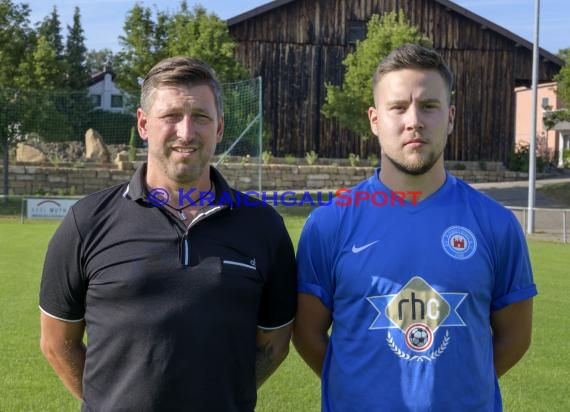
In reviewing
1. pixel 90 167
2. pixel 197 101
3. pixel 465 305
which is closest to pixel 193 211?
pixel 197 101

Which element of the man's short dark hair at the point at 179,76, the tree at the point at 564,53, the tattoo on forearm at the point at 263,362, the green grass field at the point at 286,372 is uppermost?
the tree at the point at 564,53

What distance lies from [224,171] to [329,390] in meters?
24.4

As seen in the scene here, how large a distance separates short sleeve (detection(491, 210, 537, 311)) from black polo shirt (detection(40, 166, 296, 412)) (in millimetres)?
920

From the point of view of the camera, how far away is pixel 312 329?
3.19 m

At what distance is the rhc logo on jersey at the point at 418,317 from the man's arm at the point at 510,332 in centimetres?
36

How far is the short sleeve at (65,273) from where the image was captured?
2855 millimetres

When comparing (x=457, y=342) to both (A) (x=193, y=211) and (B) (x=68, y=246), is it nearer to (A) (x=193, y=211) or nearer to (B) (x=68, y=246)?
(A) (x=193, y=211)

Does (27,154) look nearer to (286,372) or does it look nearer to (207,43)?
(207,43)

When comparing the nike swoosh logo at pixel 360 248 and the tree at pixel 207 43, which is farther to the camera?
the tree at pixel 207 43

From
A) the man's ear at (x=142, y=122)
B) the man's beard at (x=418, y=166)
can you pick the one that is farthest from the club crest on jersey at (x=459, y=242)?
the man's ear at (x=142, y=122)

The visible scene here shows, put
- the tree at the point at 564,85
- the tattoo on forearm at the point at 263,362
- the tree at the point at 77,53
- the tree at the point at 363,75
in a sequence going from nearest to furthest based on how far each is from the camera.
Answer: the tattoo on forearm at the point at 263,362, the tree at the point at 363,75, the tree at the point at 564,85, the tree at the point at 77,53

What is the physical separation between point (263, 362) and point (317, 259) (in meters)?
0.61

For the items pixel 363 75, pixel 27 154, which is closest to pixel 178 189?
pixel 363 75

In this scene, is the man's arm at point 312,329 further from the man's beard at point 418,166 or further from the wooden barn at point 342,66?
the wooden barn at point 342,66
